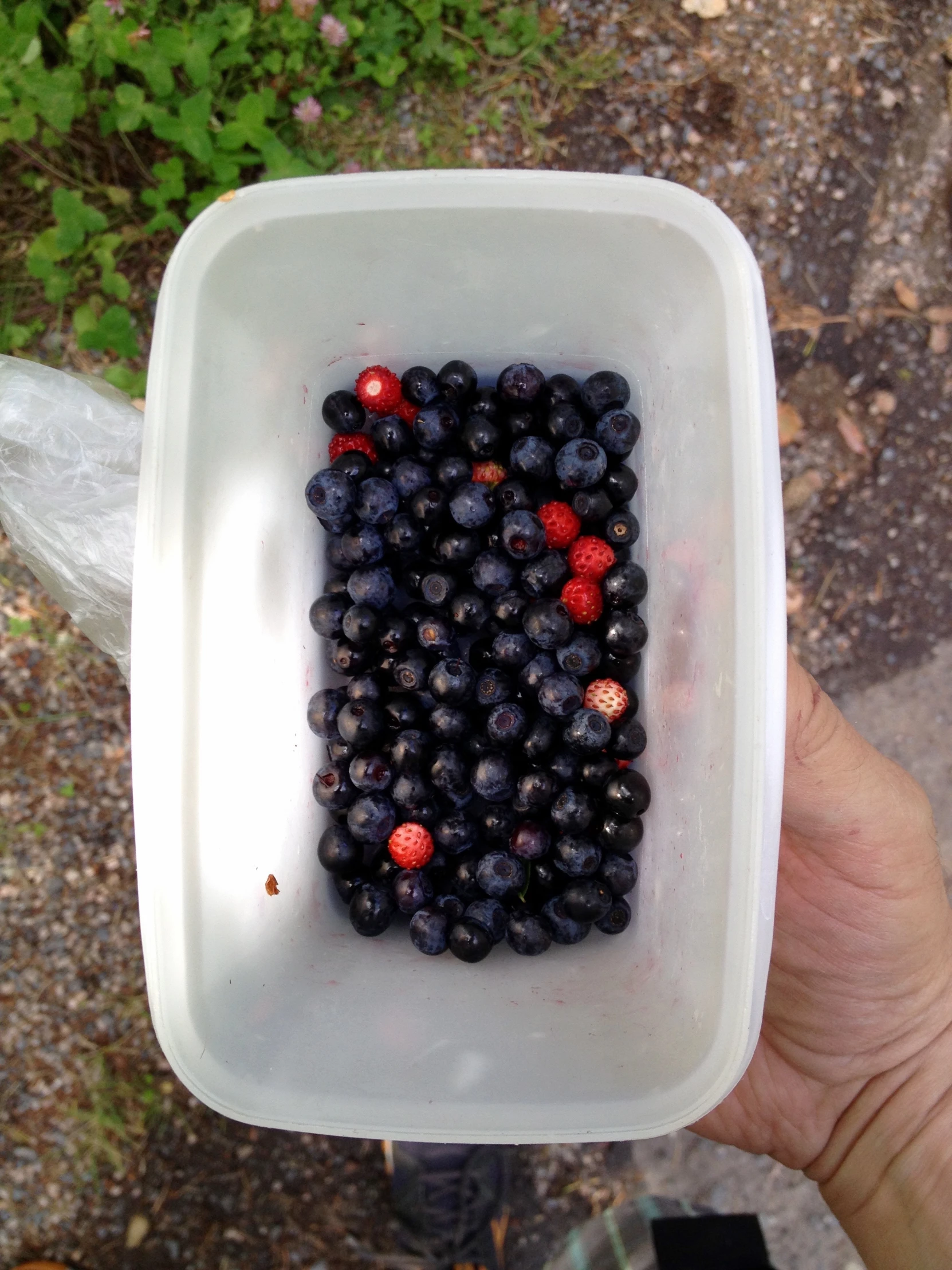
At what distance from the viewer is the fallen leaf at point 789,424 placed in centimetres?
241

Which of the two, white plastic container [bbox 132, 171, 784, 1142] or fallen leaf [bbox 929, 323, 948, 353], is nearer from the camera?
white plastic container [bbox 132, 171, 784, 1142]

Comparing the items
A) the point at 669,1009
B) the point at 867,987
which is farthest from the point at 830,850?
the point at 669,1009

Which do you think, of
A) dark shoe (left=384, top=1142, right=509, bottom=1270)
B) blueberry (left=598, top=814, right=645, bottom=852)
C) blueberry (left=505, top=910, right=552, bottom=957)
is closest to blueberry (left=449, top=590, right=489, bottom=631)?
blueberry (left=598, top=814, right=645, bottom=852)

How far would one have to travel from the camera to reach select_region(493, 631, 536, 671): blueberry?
5.62 ft

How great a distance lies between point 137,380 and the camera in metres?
2.32

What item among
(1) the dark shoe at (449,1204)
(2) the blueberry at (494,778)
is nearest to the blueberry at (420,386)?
(2) the blueberry at (494,778)

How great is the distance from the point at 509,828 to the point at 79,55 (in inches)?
83.4

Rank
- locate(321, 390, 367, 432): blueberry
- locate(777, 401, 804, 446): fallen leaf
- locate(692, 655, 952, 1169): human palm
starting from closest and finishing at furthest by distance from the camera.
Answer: locate(692, 655, 952, 1169): human palm, locate(321, 390, 367, 432): blueberry, locate(777, 401, 804, 446): fallen leaf

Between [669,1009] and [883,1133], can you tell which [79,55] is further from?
[883,1133]

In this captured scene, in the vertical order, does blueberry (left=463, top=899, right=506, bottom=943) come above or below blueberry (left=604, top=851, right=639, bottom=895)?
below

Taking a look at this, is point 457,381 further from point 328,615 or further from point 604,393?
point 328,615

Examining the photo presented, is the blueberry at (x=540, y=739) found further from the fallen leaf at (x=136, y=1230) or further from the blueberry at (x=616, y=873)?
the fallen leaf at (x=136, y=1230)

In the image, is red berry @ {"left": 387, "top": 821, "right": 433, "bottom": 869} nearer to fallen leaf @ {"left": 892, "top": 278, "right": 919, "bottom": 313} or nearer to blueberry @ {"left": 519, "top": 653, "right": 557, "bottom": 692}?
blueberry @ {"left": 519, "top": 653, "right": 557, "bottom": 692}

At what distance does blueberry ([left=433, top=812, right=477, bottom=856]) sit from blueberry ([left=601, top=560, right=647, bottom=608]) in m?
0.49
